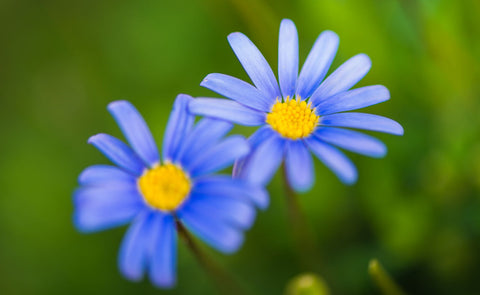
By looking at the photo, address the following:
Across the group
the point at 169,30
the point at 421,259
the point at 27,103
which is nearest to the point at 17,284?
the point at 27,103

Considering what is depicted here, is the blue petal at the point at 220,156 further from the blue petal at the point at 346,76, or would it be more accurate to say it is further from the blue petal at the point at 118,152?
the blue petal at the point at 346,76

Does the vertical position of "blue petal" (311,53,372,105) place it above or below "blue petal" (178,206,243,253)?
above

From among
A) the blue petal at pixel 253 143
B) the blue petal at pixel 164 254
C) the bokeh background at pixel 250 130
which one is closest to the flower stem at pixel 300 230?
the bokeh background at pixel 250 130

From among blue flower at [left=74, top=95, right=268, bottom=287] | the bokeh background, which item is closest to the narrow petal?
blue flower at [left=74, top=95, right=268, bottom=287]

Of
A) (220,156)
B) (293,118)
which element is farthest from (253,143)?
(293,118)

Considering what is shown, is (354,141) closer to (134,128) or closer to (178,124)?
(178,124)

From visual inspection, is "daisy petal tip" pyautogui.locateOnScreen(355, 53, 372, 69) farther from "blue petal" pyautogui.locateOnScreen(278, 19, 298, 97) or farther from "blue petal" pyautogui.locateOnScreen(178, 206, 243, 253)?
"blue petal" pyautogui.locateOnScreen(178, 206, 243, 253)
